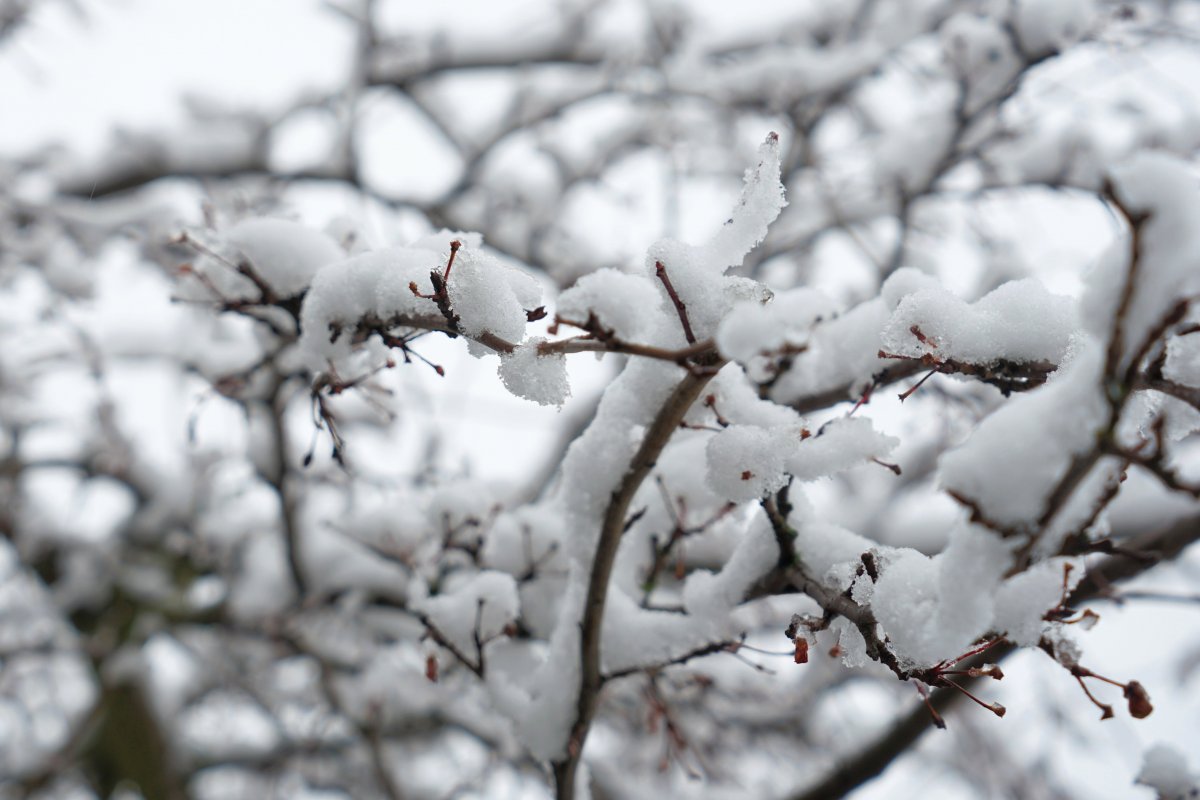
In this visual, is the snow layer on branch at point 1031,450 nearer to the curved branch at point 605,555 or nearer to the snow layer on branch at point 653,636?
the curved branch at point 605,555

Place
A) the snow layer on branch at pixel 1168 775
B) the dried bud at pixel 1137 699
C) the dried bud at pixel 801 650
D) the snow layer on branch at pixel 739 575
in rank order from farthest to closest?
1. the snow layer on branch at pixel 1168 775
2. the snow layer on branch at pixel 739 575
3. the dried bud at pixel 801 650
4. the dried bud at pixel 1137 699

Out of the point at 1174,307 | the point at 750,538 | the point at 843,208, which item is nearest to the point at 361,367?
the point at 750,538

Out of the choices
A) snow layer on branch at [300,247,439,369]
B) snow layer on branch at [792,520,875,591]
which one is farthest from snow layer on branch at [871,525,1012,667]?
snow layer on branch at [300,247,439,369]

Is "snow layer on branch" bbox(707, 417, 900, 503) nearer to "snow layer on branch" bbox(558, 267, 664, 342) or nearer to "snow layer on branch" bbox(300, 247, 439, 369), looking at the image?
"snow layer on branch" bbox(558, 267, 664, 342)

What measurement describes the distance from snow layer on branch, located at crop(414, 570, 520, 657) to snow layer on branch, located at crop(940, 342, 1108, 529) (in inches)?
36.0

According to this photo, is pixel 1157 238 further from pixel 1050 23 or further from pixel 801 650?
pixel 1050 23

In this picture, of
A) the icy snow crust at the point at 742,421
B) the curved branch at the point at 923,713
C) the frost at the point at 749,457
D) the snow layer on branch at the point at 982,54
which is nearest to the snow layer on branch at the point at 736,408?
the icy snow crust at the point at 742,421

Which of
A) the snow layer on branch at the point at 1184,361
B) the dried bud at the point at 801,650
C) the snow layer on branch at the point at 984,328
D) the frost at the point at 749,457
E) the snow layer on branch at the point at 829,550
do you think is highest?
the snow layer on branch at the point at 1184,361

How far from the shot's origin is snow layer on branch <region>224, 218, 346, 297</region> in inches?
47.6

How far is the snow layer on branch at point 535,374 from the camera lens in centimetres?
88

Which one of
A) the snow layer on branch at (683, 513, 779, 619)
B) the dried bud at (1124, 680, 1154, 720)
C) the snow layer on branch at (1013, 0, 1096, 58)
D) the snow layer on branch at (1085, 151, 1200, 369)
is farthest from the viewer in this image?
the snow layer on branch at (1013, 0, 1096, 58)

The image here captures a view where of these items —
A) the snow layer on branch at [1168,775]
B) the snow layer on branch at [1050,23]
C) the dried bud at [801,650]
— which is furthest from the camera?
the snow layer on branch at [1050,23]

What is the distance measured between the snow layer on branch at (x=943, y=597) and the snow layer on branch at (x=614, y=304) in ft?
1.35

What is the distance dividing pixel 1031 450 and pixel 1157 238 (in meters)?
0.17
